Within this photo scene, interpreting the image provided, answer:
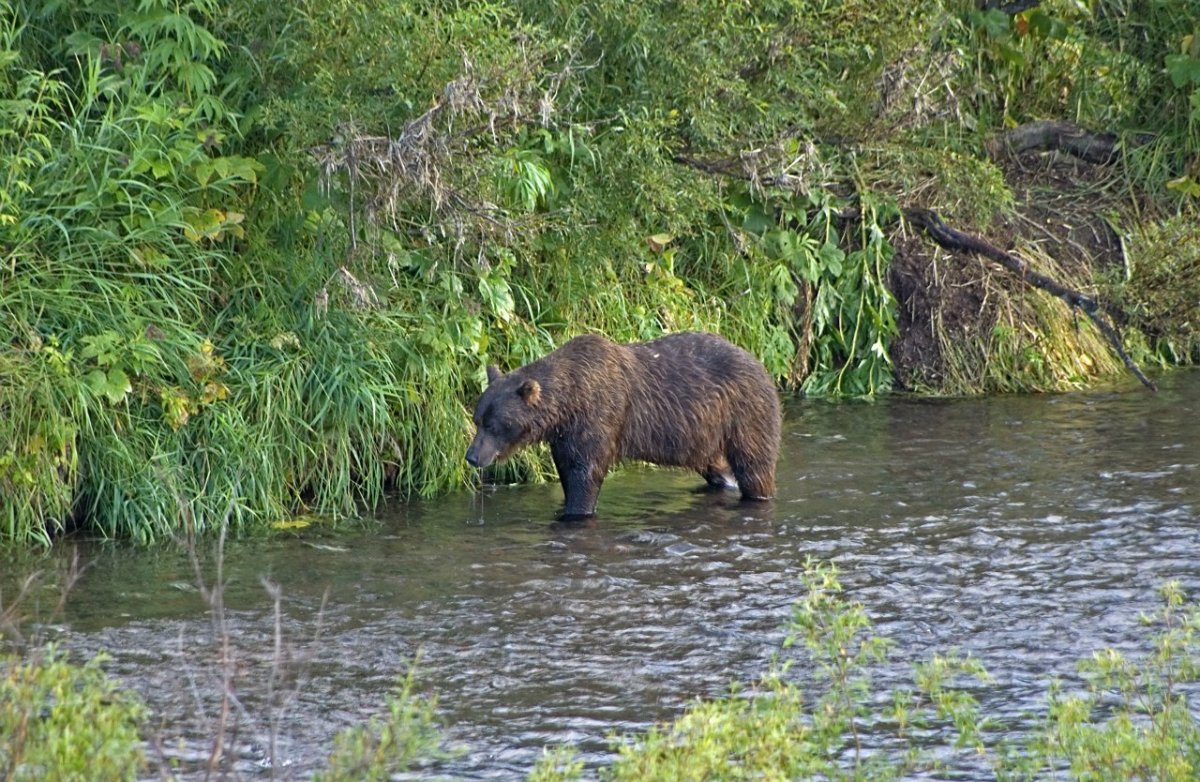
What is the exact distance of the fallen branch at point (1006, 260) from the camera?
11.7 meters

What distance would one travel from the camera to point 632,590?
805 centimetres

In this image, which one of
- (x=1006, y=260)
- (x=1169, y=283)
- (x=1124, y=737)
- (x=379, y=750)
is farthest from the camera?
(x=1006, y=260)

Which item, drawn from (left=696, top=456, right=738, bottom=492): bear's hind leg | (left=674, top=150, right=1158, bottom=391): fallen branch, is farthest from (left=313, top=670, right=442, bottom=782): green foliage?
(left=674, top=150, right=1158, bottom=391): fallen branch

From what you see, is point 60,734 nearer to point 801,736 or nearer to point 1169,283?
point 801,736

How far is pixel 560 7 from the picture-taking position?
34.2ft

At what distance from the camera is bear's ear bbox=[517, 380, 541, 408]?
941cm

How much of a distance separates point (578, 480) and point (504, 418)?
23.8 inches

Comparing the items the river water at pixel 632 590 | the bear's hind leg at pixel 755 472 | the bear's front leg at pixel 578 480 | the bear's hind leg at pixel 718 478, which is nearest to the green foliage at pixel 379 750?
the river water at pixel 632 590

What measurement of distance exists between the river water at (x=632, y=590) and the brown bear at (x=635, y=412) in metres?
0.29

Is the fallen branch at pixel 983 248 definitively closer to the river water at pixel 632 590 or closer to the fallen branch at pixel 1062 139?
the river water at pixel 632 590

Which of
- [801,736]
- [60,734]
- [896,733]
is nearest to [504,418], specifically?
[896,733]

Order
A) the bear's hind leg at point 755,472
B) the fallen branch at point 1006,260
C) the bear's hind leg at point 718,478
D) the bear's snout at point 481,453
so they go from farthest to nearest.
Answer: the fallen branch at point 1006,260, the bear's hind leg at point 718,478, the bear's hind leg at point 755,472, the bear's snout at point 481,453

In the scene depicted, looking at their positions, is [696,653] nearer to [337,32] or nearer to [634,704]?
[634,704]

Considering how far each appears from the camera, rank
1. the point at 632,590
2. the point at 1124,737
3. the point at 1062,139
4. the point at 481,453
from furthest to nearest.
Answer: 1. the point at 1062,139
2. the point at 481,453
3. the point at 632,590
4. the point at 1124,737
